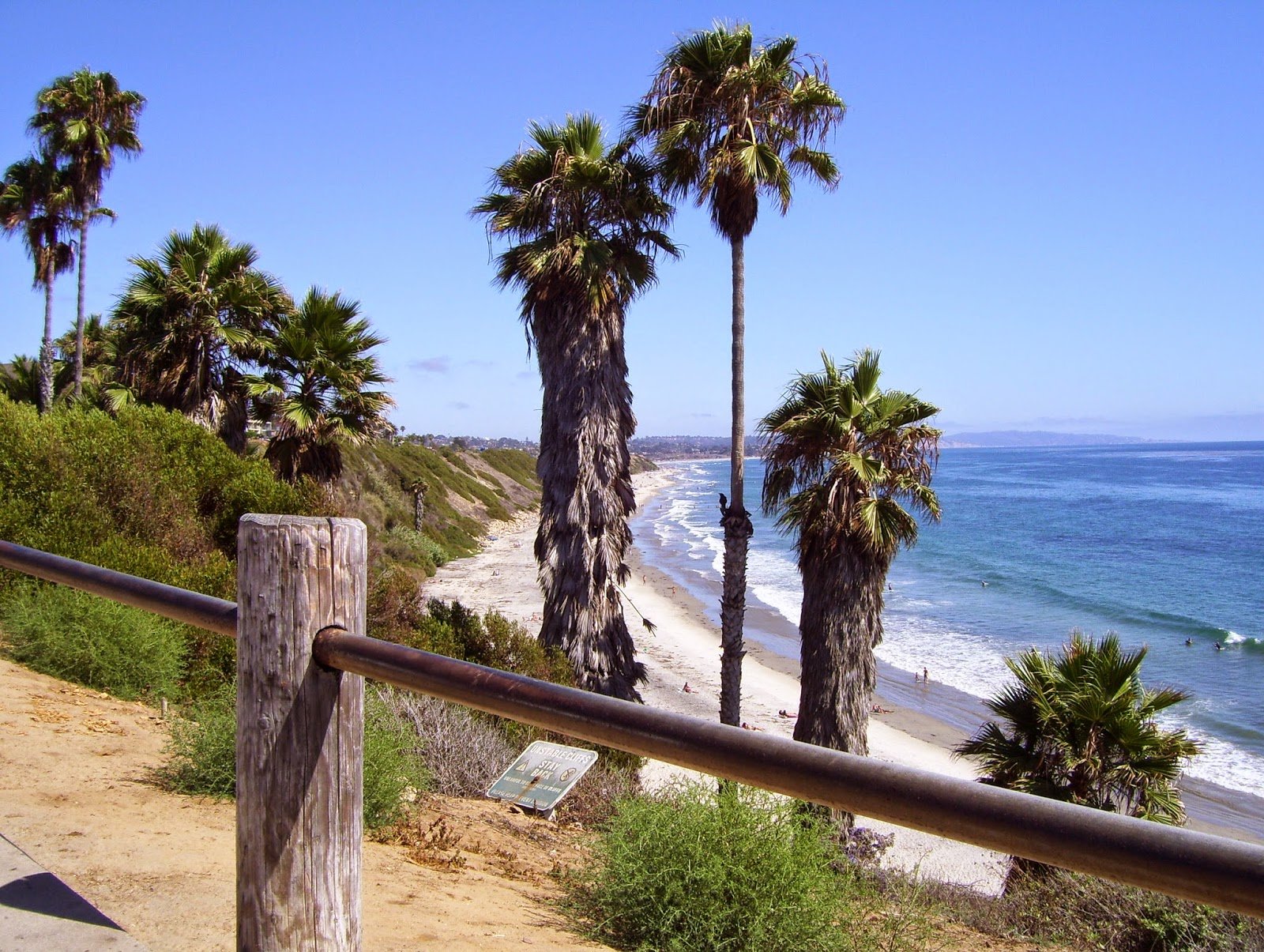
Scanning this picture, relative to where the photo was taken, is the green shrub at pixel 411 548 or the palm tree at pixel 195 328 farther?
the green shrub at pixel 411 548

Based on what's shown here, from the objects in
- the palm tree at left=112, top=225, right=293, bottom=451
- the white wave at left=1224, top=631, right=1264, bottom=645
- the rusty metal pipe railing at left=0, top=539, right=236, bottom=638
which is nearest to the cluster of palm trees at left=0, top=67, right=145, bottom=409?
the palm tree at left=112, top=225, right=293, bottom=451

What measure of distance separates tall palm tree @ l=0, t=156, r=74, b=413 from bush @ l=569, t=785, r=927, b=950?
25670 mm

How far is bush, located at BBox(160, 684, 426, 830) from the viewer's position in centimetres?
527

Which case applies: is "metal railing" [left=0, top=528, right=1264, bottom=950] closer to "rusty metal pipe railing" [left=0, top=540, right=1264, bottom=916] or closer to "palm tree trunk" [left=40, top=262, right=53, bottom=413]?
"rusty metal pipe railing" [left=0, top=540, right=1264, bottom=916]

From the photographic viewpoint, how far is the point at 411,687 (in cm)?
174

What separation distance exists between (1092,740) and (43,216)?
30.3m

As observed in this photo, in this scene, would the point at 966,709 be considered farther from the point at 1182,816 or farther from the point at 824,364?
the point at 1182,816

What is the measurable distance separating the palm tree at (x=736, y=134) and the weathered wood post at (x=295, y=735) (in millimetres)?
13014

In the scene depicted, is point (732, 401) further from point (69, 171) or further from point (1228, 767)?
point (69, 171)

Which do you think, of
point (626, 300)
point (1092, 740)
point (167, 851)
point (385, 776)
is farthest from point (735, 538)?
point (167, 851)

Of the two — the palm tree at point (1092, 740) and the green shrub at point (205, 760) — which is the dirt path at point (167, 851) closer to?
the green shrub at point (205, 760)

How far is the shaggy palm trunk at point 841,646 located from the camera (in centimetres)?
1273

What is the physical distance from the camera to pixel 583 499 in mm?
15695

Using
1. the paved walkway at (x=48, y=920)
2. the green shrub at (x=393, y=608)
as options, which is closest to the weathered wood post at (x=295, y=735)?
the paved walkway at (x=48, y=920)
